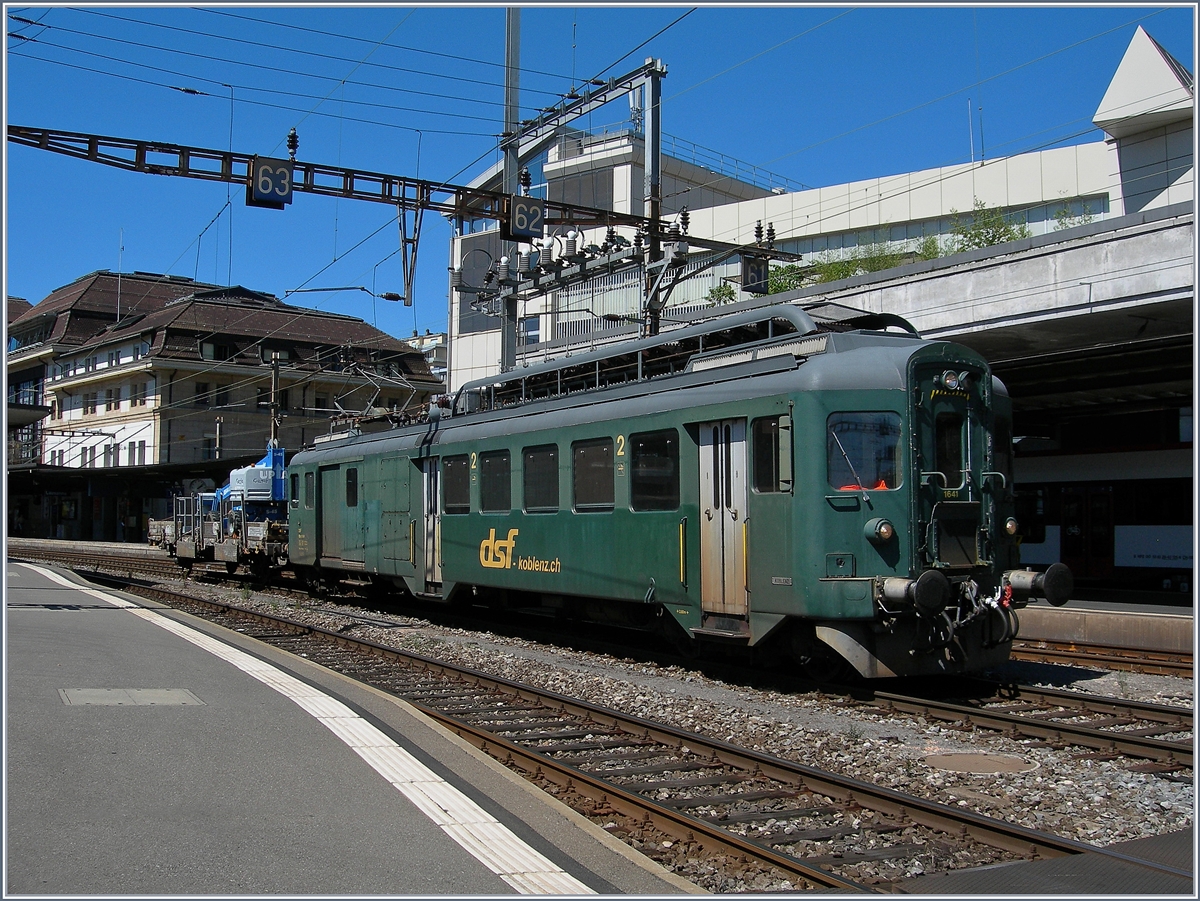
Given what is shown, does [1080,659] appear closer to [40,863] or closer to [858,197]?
[40,863]

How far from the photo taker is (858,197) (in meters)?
46.5

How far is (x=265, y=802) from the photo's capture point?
19.7 feet

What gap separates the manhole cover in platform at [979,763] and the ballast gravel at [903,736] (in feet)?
0.18

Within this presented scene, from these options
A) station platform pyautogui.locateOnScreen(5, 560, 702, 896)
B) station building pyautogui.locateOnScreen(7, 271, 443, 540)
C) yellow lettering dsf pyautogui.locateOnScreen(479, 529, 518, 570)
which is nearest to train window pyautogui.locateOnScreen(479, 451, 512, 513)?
yellow lettering dsf pyautogui.locateOnScreen(479, 529, 518, 570)

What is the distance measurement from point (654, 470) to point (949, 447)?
318cm

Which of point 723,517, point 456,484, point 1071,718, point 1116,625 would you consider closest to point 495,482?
point 456,484

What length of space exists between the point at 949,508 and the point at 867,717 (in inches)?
83.9

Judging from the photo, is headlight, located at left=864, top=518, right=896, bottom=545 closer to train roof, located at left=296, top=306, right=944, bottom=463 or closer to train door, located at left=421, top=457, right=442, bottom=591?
train roof, located at left=296, top=306, right=944, bottom=463

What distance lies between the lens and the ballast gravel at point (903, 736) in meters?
6.71

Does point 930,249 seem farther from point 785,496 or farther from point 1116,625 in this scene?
point 785,496

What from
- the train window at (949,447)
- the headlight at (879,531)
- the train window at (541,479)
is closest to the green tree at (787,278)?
the train window at (541,479)

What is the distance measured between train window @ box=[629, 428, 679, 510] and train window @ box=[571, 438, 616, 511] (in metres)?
0.48

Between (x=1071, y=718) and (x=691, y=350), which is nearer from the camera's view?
(x=1071, y=718)

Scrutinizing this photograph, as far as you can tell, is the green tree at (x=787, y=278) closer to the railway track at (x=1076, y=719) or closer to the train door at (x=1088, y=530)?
the train door at (x=1088, y=530)
